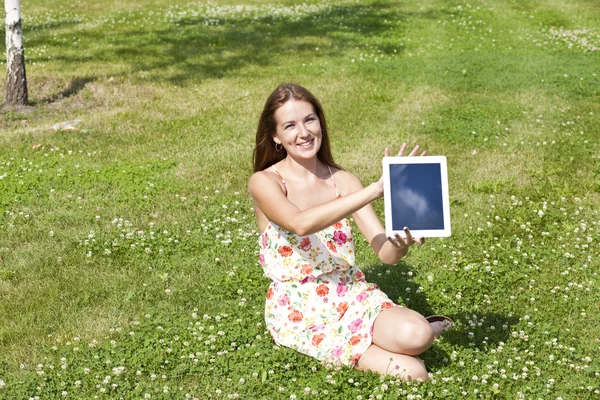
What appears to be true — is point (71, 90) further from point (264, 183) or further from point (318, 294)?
point (318, 294)

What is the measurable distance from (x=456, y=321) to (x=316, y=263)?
1777mm

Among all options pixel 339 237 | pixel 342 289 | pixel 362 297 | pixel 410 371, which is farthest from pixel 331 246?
pixel 410 371

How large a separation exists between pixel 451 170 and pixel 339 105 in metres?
4.04

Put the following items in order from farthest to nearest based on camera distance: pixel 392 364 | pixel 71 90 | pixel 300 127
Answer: pixel 71 90 < pixel 300 127 < pixel 392 364

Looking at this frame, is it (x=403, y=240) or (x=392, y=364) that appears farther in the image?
(x=392, y=364)

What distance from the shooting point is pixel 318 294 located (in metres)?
7.22

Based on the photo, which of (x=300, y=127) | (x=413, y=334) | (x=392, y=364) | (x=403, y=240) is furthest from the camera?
(x=300, y=127)

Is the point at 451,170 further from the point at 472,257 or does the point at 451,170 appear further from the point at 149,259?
the point at 149,259

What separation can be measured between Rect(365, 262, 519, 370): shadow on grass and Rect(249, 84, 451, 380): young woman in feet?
1.03

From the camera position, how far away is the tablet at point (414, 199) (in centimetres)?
617

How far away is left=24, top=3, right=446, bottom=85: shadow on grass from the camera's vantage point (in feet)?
63.1

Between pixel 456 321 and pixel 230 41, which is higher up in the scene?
pixel 230 41

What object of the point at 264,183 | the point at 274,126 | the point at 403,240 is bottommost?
the point at 403,240

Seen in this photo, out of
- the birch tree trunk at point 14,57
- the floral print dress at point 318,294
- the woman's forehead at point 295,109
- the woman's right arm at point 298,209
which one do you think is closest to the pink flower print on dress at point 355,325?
the floral print dress at point 318,294
